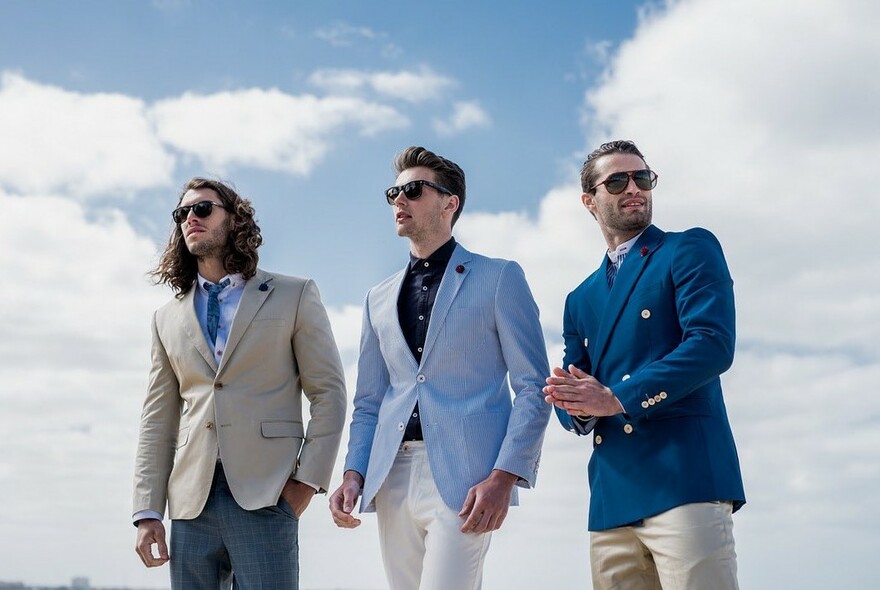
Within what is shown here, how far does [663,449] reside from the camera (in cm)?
544

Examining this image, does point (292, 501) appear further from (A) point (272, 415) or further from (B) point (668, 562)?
(B) point (668, 562)

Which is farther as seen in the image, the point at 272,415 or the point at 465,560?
the point at 272,415

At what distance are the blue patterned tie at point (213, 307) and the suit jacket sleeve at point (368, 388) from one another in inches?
39.4

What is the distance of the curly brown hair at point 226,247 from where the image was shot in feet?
23.7

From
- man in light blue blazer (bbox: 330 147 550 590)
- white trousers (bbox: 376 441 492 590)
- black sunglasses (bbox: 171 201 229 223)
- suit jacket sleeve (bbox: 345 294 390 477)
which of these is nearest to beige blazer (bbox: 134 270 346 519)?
suit jacket sleeve (bbox: 345 294 390 477)

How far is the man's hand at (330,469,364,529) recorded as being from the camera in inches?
242

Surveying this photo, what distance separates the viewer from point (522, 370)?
6051 millimetres

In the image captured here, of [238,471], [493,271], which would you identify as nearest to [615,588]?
[493,271]

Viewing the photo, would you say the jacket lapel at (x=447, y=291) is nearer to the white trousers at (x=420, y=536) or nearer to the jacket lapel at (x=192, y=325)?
the white trousers at (x=420, y=536)

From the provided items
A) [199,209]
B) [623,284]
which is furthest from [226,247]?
[623,284]

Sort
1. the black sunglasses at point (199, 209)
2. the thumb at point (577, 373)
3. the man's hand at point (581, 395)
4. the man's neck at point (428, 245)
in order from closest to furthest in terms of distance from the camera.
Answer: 1. the man's hand at point (581, 395)
2. the thumb at point (577, 373)
3. the man's neck at point (428, 245)
4. the black sunglasses at point (199, 209)

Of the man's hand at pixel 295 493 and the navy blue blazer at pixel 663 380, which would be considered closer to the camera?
the navy blue blazer at pixel 663 380

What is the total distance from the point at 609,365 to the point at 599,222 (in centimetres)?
95

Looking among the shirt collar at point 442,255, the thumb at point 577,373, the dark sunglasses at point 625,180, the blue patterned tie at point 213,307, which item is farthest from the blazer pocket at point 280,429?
the dark sunglasses at point 625,180
